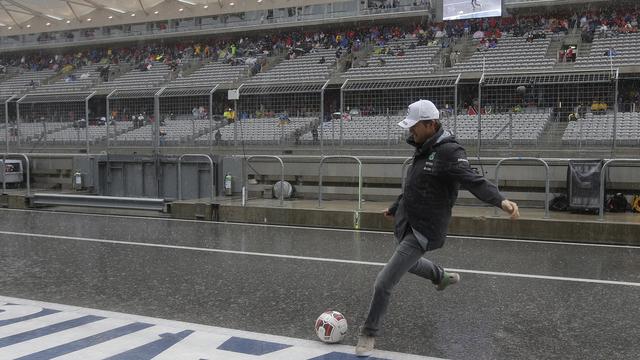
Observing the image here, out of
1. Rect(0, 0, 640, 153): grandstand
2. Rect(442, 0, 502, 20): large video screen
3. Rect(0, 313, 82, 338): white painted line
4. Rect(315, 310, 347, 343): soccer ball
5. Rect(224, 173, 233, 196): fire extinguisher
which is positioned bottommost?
Rect(0, 313, 82, 338): white painted line

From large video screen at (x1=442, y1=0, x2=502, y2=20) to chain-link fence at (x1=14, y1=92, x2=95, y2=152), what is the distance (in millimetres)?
19219

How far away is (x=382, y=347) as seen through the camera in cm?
464

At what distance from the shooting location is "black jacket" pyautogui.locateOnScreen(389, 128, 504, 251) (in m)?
4.42

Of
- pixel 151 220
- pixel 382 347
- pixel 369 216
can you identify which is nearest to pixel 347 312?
pixel 382 347

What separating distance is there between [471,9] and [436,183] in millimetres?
26033

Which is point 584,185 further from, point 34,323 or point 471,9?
point 471,9

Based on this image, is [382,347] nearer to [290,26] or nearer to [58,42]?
[290,26]

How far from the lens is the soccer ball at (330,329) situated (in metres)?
4.69

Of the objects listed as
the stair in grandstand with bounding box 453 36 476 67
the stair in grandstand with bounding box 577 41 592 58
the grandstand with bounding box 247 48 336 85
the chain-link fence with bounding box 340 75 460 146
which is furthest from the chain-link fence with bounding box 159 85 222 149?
the stair in grandstand with bounding box 577 41 592 58

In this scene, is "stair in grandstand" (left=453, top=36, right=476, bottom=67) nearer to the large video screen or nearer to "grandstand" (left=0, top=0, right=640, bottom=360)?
the large video screen

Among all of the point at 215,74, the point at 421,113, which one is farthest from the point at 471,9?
the point at 421,113

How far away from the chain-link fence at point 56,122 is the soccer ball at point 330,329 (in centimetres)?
1260

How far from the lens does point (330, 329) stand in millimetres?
4688

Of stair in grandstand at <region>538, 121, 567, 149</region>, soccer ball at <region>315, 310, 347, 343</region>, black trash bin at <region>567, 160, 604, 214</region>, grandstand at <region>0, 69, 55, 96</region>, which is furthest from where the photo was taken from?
grandstand at <region>0, 69, 55, 96</region>
